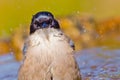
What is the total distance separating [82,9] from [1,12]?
7.49 ft

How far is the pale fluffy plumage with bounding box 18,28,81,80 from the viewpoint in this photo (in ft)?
15.5

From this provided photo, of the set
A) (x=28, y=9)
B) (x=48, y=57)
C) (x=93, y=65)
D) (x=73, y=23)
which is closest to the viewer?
(x=48, y=57)

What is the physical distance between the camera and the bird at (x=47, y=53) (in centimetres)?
474

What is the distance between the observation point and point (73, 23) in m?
9.99

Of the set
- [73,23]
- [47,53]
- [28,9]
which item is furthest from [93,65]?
[28,9]

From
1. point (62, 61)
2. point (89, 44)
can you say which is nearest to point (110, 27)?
point (89, 44)

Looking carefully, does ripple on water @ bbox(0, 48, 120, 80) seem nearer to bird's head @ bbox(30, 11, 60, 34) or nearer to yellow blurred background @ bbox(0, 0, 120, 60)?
yellow blurred background @ bbox(0, 0, 120, 60)

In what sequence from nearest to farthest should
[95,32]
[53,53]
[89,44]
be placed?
[53,53] → [89,44] → [95,32]

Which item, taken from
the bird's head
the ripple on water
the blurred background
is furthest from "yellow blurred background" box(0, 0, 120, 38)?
the bird's head

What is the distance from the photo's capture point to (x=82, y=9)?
13883 millimetres

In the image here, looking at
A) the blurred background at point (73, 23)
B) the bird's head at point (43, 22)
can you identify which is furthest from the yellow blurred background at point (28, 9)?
the bird's head at point (43, 22)

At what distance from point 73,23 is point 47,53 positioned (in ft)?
17.3

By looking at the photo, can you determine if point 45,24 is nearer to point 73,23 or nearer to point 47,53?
point 47,53

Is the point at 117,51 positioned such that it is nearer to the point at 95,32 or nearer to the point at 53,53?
the point at 95,32
